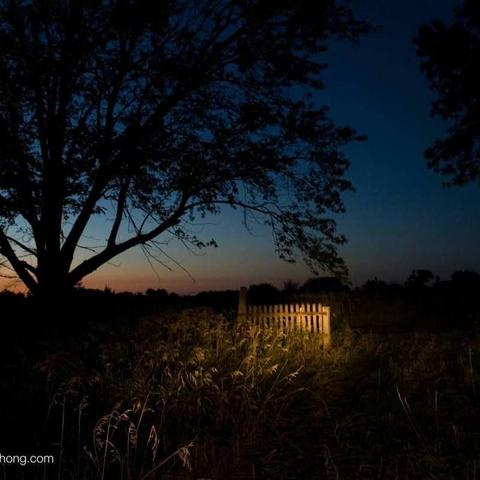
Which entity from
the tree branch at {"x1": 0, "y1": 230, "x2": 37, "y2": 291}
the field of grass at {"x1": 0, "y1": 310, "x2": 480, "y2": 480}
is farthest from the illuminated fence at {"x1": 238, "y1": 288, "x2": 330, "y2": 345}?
the tree branch at {"x1": 0, "y1": 230, "x2": 37, "y2": 291}

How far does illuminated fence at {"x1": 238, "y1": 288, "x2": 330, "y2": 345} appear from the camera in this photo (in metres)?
12.2

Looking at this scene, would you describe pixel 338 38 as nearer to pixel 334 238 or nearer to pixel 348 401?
pixel 334 238

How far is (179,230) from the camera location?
12516 mm

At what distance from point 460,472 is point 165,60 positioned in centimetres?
906

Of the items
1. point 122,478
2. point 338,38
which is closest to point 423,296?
point 338,38

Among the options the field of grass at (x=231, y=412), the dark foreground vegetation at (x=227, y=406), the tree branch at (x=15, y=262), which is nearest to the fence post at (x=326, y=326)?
the dark foreground vegetation at (x=227, y=406)

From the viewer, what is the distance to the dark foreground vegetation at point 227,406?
5020 millimetres

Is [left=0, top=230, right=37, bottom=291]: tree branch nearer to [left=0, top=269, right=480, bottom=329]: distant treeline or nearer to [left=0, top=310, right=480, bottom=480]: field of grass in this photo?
[left=0, top=269, right=480, bottom=329]: distant treeline

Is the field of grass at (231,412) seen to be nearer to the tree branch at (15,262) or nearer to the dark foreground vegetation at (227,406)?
the dark foreground vegetation at (227,406)

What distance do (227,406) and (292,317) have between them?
6.35 m

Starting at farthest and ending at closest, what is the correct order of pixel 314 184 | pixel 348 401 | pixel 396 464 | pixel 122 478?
pixel 314 184, pixel 348 401, pixel 396 464, pixel 122 478

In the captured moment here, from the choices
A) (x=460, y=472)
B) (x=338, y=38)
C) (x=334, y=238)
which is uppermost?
(x=338, y=38)

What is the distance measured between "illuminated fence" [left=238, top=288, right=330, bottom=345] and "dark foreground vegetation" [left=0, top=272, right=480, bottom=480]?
81 cm

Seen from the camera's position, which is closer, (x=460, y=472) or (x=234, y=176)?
(x=460, y=472)
